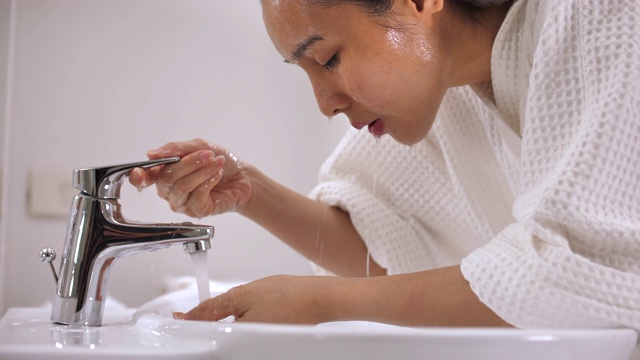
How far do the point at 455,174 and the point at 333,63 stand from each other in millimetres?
295

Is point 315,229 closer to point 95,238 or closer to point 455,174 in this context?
point 455,174

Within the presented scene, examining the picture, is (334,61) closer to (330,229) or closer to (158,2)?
(330,229)

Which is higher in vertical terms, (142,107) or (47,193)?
(142,107)

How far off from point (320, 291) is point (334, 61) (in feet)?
0.96

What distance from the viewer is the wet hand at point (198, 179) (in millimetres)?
887

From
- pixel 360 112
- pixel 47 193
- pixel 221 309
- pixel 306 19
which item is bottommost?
pixel 221 309

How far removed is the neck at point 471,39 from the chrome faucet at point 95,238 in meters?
0.38

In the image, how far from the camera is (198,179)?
0.92 metres

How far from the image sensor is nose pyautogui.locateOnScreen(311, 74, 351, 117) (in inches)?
36.1

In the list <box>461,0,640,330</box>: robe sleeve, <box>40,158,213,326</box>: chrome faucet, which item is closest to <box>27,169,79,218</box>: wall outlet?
<box>40,158,213,326</box>: chrome faucet

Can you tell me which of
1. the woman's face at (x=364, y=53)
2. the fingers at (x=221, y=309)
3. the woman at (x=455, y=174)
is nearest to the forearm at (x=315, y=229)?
the woman at (x=455, y=174)

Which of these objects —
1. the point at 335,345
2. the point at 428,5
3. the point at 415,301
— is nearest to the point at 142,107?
the point at 428,5

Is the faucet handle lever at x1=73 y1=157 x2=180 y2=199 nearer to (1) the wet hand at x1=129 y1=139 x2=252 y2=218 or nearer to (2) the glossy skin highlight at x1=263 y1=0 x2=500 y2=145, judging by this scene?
(1) the wet hand at x1=129 y1=139 x2=252 y2=218

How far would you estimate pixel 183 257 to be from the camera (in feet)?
4.02
